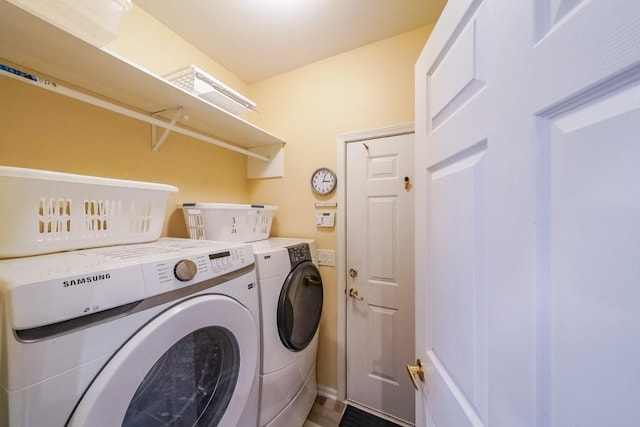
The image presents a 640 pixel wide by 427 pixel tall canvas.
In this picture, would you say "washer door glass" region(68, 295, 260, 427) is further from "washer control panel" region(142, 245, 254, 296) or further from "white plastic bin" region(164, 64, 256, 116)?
"white plastic bin" region(164, 64, 256, 116)

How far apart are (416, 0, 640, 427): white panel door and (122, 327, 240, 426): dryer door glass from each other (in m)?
0.75

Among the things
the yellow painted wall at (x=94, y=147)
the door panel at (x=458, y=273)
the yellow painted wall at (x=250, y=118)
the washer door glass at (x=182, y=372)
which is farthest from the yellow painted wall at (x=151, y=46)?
the door panel at (x=458, y=273)

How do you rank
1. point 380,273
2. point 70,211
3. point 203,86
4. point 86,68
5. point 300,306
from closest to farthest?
point 70,211, point 86,68, point 203,86, point 300,306, point 380,273

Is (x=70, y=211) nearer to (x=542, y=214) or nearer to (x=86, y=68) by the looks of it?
(x=86, y=68)

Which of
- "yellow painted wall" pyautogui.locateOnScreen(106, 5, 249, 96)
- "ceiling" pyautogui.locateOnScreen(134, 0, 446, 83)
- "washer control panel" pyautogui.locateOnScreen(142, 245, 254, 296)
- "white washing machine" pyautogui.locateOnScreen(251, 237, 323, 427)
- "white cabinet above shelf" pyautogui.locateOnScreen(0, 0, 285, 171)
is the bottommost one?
"white washing machine" pyautogui.locateOnScreen(251, 237, 323, 427)

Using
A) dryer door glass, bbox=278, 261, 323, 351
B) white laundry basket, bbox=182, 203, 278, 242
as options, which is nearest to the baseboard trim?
dryer door glass, bbox=278, 261, 323, 351

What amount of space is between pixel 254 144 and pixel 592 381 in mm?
2042

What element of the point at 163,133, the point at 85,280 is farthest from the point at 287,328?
the point at 163,133

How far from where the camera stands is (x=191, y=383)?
83 cm

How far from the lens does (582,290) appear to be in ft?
0.94

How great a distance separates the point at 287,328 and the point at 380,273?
733 mm

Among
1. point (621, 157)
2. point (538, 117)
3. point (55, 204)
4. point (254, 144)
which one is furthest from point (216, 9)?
point (621, 157)

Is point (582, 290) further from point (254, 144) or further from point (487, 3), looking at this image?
point (254, 144)

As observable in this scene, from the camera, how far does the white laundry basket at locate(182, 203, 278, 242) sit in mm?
1286
